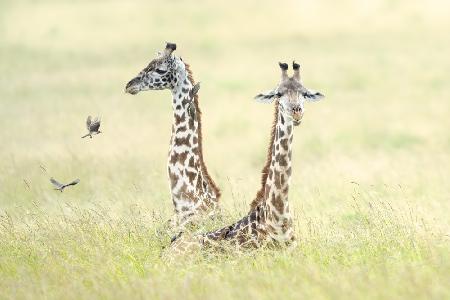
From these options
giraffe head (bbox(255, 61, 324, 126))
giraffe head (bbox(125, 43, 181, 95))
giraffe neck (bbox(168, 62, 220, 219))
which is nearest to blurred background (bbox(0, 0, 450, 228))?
giraffe neck (bbox(168, 62, 220, 219))

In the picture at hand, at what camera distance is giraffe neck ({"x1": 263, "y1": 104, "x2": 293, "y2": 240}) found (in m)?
9.73

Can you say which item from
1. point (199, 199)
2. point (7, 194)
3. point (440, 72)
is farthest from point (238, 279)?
point (440, 72)

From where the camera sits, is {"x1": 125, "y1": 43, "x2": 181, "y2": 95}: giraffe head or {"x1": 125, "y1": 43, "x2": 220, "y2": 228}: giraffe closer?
{"x1": 125, "y1": 43, "x2": 220, "y2": 228}: giraffe

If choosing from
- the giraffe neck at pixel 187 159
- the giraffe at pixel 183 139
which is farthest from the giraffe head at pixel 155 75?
the giraffe neck at pixel 187 159

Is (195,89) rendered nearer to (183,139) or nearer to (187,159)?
(183,139)

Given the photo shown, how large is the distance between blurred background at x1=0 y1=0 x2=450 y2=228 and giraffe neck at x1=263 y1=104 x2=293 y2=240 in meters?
2.31

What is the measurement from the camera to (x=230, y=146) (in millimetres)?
21312

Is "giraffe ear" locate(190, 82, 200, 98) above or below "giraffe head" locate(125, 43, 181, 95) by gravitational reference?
below

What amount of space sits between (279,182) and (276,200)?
0.20 metres

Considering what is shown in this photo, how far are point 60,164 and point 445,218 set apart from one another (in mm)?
7160

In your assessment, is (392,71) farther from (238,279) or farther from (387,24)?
(238,279)

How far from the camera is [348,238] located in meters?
10.3

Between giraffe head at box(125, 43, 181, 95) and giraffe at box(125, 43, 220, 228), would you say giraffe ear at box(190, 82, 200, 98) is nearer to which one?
giraffe at box(125, 43, 220, 228)

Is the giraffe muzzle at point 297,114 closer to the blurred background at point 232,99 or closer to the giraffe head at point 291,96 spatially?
the giraffe head at point 291,96
